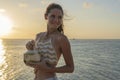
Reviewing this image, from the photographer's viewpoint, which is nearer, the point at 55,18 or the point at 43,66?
the point at 43,66

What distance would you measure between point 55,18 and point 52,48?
15.4 inches

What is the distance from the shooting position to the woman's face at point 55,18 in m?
3.78

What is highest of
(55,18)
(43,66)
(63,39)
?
(55,18)

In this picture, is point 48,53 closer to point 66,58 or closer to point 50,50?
point 50,50

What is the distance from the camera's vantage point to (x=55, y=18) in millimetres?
3766

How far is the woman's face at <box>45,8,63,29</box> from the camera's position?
3775 mm

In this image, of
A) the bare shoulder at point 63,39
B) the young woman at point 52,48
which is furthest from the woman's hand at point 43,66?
the bare shoulder at point 63,39

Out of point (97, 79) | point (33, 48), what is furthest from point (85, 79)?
point (33, 48)

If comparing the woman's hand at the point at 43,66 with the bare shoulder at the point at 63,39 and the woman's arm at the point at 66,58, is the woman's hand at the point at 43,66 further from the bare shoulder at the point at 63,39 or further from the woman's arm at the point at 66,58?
the bare shoulder at the point at 63,39

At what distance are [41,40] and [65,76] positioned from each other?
2834 centimetres

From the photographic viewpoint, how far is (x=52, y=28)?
151 inches

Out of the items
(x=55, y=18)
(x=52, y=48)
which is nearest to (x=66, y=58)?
(x=52, y=48)

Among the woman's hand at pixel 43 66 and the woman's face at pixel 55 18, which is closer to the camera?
the woman's hand at pixel 43 66

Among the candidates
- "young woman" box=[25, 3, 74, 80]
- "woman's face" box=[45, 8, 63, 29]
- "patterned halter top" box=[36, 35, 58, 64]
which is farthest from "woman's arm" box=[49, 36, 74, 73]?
"woman's face" box=[45, 8, 63, 29]
